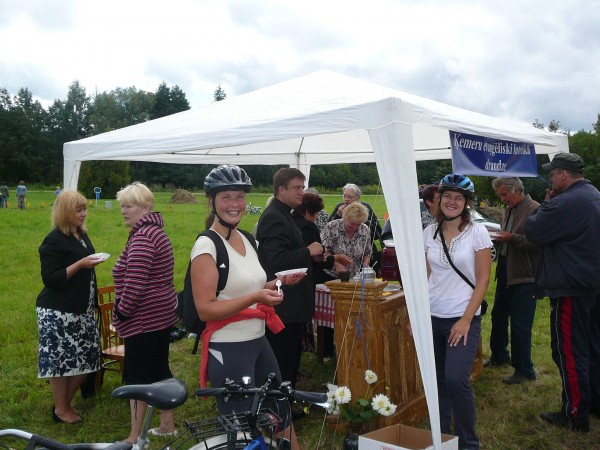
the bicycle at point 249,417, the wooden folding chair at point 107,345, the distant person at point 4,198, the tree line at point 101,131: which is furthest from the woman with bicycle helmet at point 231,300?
the distant person at point 4,198

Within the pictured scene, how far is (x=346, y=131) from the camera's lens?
13.1ft

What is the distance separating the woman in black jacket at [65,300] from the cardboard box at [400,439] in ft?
7.35

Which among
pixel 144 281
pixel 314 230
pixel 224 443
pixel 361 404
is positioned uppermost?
pixel 314 230

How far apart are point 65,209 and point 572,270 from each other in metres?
3.64

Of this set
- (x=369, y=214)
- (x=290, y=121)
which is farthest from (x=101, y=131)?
(x=290, y=121)

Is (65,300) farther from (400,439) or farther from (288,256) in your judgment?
(400,439)

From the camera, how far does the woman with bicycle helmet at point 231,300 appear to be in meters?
2.65

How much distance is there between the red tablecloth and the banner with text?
1696mm

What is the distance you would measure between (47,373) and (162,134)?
1959 millimetres

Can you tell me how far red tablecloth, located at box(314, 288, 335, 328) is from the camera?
16.1ft

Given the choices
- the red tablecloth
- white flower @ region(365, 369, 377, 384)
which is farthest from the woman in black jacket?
white flower @ region(365, 369, 377, 384)

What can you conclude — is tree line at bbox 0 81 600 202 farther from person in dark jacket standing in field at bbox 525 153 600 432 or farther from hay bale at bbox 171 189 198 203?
person in dark jacket standing in field at bbox 525 153 600 432

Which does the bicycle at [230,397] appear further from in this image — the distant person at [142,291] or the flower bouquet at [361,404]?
the distant person at [142,291]

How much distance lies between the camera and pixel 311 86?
4336mm
